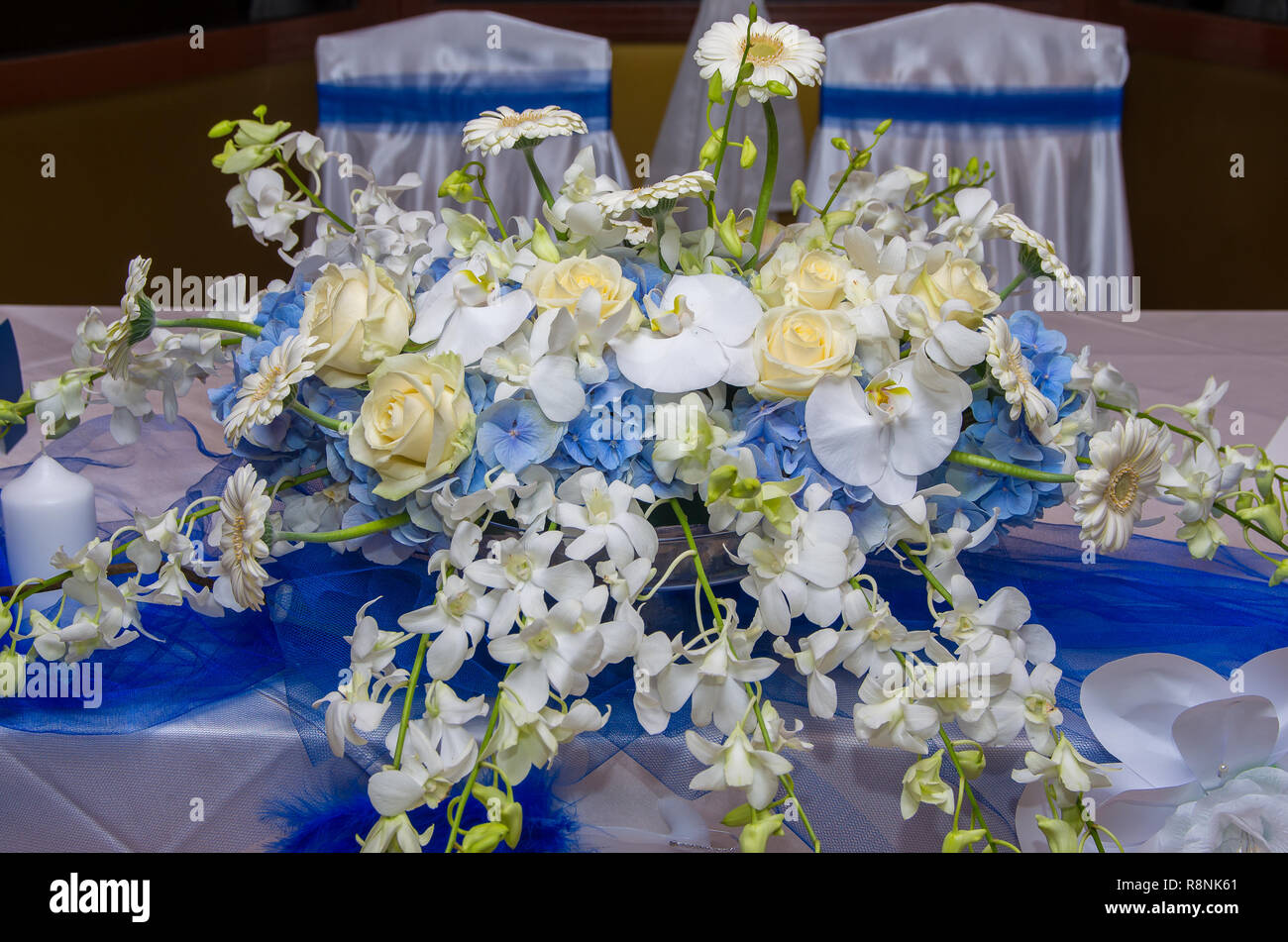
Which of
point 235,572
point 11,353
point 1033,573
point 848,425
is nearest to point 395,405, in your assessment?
point 235,572

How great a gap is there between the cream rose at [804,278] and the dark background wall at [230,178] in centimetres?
183

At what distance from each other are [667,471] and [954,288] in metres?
0.21

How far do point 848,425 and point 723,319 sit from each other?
92mm

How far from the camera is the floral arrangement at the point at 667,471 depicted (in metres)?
0.50

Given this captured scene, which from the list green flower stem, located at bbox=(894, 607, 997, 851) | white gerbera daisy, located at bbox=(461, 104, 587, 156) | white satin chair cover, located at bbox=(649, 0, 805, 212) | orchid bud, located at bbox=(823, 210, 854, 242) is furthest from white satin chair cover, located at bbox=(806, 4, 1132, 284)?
green flower stem, located at bbox=(894, 607, 997, 851)

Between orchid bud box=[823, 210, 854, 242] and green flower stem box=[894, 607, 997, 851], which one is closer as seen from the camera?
green flower stem box=[894, 607, 997, 851]

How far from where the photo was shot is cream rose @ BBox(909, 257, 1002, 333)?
61 cm

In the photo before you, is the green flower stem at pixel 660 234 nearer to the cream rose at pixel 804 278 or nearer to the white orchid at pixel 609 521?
Result: the cream rose at pixel 804 278

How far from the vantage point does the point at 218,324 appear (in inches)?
25.4

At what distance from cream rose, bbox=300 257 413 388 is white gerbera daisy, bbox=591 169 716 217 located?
0.13 meters

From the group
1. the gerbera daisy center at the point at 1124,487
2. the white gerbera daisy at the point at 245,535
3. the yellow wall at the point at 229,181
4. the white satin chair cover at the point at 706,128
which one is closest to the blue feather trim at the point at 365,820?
the white gerbera daisy at the point at 245,535

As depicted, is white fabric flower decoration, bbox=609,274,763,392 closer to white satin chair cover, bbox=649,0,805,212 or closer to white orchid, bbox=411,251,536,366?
white orchid, bbox=411,251,536,366

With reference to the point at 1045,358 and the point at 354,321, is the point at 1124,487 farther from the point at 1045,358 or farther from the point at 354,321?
the point at 354,321
